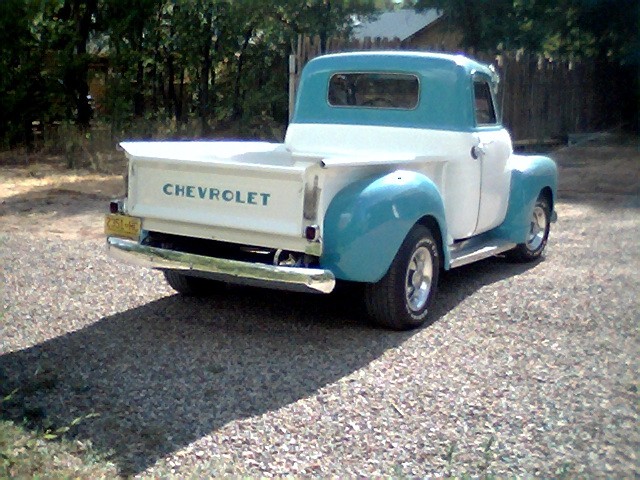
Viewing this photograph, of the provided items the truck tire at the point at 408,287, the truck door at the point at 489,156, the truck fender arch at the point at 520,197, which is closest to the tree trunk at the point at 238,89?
the truck fender arch at the point at 520,197

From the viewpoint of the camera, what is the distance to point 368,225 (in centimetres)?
493

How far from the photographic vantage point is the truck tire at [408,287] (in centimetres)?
526

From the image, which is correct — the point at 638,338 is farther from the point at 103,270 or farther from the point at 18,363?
the point at 103,270

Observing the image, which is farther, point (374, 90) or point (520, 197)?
point (520, 197)

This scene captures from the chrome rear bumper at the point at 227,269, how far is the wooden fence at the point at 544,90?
8.11 meters

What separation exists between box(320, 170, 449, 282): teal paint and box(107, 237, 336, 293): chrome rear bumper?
190 mm

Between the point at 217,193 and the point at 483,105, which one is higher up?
the point at 483,105

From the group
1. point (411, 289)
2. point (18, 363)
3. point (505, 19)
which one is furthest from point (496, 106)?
point (505, 19)

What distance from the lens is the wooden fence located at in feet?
46.5

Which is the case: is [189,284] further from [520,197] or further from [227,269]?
[520,197]

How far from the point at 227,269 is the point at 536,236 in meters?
3.74

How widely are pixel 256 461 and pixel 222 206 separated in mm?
1968

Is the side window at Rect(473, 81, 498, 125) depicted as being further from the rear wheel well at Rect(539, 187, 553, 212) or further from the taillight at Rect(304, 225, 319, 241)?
the taillight at Rect(304, 225, 319, 241)

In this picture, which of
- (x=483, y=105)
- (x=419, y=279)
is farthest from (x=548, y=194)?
Result: (x=419, y=279)
